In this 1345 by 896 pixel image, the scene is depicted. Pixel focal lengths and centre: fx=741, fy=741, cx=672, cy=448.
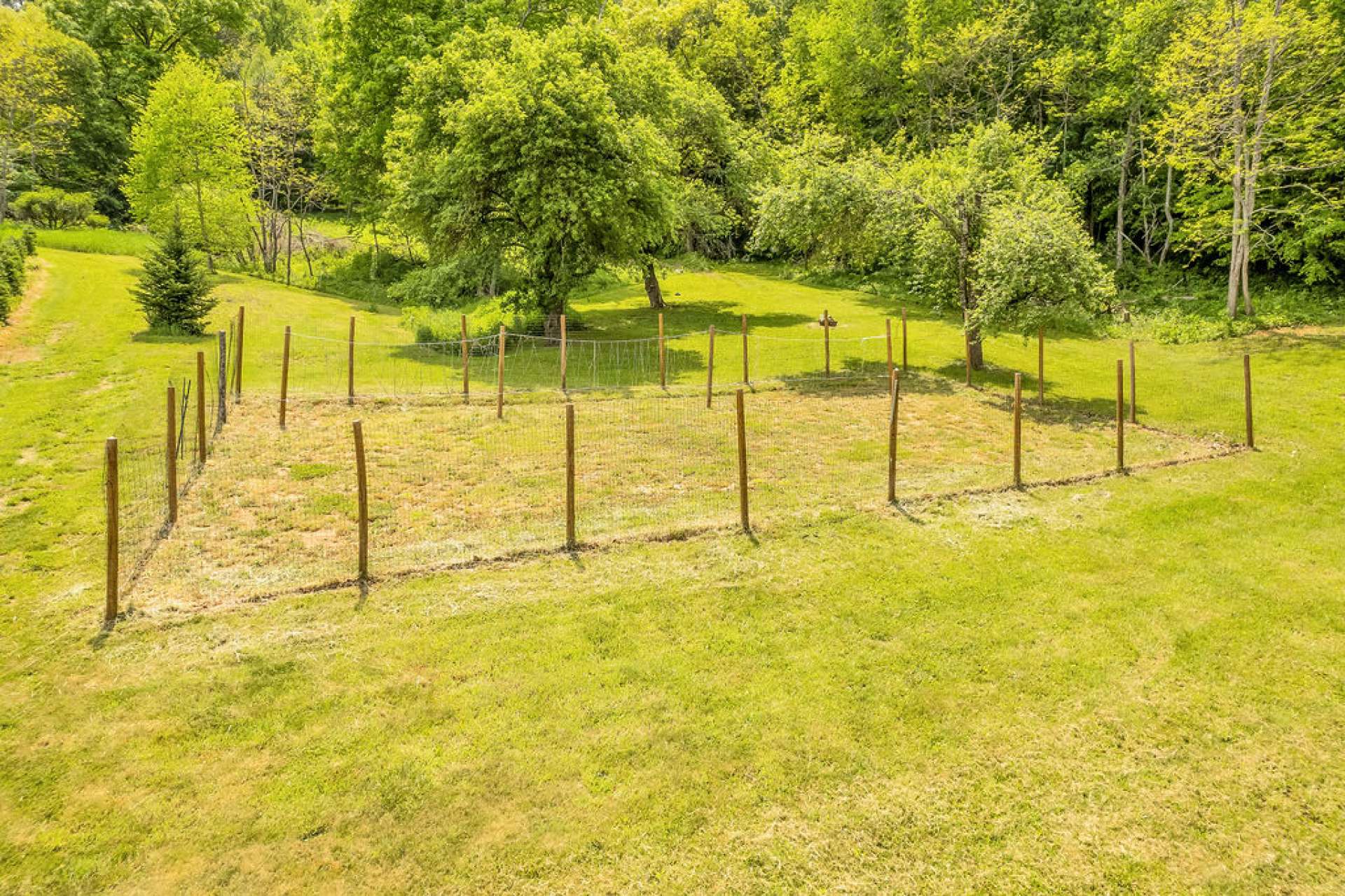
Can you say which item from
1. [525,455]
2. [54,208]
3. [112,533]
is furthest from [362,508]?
[54,208]

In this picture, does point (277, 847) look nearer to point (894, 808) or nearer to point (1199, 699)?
point (894, 808)

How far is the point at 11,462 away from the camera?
49.4 feet

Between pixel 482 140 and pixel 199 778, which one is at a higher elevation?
pixel 482 140

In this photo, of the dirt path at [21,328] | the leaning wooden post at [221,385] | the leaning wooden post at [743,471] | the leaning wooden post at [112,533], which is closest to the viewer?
the leaning wooden post at [112,533]

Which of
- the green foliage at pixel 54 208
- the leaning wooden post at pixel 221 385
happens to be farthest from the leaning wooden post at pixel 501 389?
the green foliage at pixel 54 208

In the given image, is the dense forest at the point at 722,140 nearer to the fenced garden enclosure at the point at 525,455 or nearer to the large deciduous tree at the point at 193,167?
the large deciduous tree at the point at 193,167

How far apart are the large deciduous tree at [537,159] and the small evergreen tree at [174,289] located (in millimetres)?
7828

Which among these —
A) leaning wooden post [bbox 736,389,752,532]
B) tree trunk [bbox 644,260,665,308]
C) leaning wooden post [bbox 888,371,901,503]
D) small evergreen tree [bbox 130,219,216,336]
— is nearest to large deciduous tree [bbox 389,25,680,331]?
tree trunk [bbox 644,260,665,308]

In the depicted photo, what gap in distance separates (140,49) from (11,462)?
58371 millimetres

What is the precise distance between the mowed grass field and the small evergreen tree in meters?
15.5

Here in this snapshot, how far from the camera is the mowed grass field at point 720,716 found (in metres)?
6.57

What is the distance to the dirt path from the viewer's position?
22.8m

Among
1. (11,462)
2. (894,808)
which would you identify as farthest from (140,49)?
(894,808)

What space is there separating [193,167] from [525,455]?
124 ft
